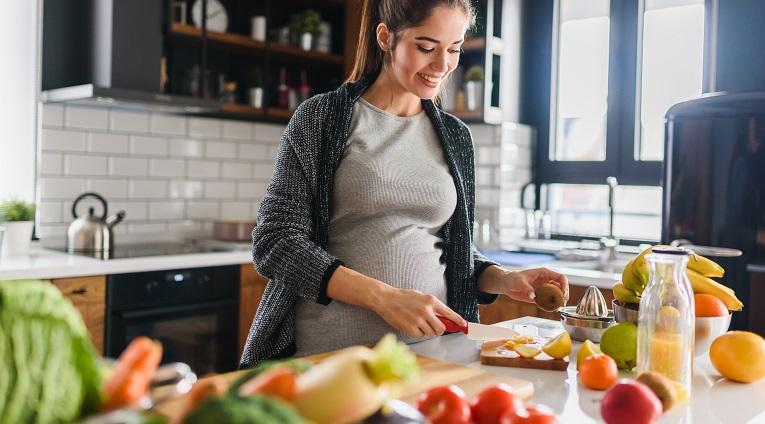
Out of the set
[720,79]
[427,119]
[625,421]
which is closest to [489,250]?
[720,79]

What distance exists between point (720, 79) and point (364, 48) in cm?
156

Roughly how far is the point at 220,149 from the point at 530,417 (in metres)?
3.28

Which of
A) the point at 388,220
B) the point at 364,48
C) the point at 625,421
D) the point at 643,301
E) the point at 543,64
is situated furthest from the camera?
the point at 543,64

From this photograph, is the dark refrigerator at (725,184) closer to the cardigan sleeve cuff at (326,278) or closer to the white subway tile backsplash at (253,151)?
the cardigan sleeve cuff at (326,278)

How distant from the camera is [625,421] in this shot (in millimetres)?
992

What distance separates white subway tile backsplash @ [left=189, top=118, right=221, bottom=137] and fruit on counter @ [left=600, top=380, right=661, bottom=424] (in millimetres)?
3138

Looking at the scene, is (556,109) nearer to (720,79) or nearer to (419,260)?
(720,79)

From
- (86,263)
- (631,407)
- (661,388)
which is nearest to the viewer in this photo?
(631,407)

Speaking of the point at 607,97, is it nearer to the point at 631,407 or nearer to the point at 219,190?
the point at 219,190

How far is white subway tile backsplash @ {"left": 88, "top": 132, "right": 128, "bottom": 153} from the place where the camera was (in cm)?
339

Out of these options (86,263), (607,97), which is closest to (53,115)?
(86,263)

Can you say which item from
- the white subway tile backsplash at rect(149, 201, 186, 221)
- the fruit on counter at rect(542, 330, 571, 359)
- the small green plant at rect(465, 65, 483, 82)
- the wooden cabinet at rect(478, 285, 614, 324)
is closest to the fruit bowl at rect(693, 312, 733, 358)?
the fruit on counter at rect(542, 330, 571, 359)

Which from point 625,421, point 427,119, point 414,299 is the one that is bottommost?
point 625,421

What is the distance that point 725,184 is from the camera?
252 centimetres
